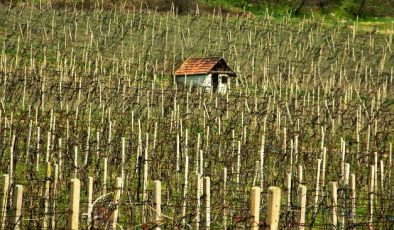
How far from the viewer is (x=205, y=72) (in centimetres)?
3378

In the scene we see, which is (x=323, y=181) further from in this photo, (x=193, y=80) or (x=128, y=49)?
(x=128, y=49)

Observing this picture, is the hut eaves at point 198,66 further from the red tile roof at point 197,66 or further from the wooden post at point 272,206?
the wooden post at point 272,206

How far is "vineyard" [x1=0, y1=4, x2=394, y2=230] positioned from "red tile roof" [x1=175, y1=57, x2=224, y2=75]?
1.16 metres

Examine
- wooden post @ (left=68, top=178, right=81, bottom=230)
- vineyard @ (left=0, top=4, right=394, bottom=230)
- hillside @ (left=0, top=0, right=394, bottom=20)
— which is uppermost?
hillside @ (left=0, top=0, right=394, bottom=20)

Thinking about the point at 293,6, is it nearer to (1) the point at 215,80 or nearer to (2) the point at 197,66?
(1) the point at 215,80

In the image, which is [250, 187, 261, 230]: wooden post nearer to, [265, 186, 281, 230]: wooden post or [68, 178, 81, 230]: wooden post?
[265, 186, 281, 230]: wooden post

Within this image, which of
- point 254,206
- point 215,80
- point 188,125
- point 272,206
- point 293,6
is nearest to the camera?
point 272,206

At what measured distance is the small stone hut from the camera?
33.5 meters

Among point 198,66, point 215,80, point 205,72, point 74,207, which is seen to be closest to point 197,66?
point 198,66

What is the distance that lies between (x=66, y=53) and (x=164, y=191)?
684 inches

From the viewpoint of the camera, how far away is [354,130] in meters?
25.2

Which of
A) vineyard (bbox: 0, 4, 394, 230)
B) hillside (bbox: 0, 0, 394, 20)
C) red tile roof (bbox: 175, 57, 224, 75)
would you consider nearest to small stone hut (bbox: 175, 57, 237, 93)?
red tile roof (bbox: 175, 57, 224, 75)

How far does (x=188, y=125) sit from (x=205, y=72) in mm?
9224

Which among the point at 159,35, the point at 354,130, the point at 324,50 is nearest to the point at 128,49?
the point at 159,35
